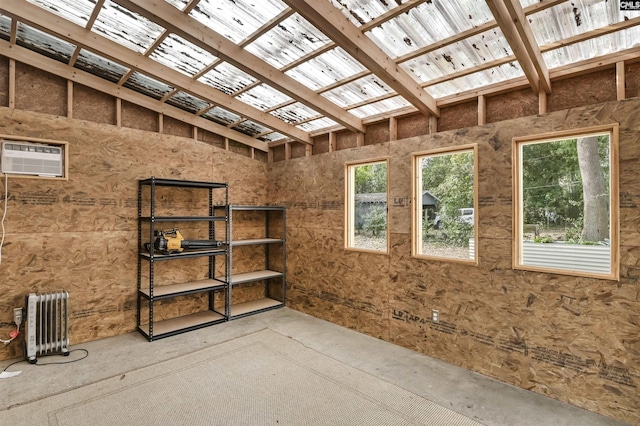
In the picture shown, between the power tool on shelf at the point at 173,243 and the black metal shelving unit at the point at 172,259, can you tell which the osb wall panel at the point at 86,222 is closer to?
the black metal shelving unit at the point at 172,259

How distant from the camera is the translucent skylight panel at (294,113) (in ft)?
13.9

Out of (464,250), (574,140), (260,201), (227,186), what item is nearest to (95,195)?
(227,186)

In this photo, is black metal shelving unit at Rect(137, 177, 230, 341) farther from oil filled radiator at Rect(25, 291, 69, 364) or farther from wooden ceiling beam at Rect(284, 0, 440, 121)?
wooden ceiling beam at Rect(284, 0, 440, 121)

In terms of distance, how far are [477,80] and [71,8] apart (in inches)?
146

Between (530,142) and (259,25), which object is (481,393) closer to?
(530,142)

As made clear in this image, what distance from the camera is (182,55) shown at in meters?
3.36

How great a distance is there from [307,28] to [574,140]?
2.47 m

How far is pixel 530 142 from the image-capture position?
296cm

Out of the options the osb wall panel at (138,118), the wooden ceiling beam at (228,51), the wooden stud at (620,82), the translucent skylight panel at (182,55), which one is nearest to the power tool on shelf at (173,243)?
the osb wall panel at (138,118)

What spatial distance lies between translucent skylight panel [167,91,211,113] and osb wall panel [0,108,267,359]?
0.47m

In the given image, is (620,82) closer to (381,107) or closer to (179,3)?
(381,107)

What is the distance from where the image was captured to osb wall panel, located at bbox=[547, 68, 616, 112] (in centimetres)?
263

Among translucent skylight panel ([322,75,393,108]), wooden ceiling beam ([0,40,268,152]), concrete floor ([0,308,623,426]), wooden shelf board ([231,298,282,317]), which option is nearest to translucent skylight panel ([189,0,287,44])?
translucent skylight panel ([322,75,393,108])

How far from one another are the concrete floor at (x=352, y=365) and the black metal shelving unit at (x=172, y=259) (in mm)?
228
